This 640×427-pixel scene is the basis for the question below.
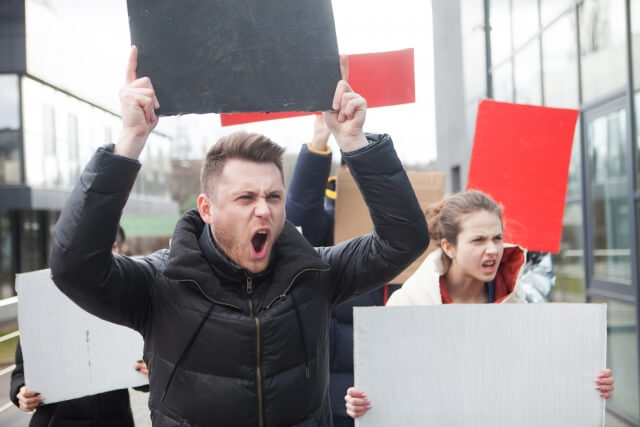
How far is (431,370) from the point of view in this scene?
2.21 meters

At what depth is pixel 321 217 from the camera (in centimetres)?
346

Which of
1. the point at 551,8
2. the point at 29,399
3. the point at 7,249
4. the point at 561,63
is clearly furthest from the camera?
the point at 7,249

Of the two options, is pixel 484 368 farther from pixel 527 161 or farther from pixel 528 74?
pixel 528 74

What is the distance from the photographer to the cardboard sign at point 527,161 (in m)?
3.47

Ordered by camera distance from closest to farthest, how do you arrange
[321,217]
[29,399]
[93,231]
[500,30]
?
1. [93,231]
2. [29,399]
3. [321,217]
4. [500,30]

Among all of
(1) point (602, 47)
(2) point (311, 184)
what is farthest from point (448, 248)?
(1) point (602, 47)

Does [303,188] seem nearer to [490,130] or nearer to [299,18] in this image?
[490,130]

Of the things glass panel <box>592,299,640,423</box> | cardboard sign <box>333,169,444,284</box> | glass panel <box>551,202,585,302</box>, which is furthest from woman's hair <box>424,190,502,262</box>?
glass panel <box>551,202,585,302</box>

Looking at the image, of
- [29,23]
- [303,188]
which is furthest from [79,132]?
[303,188]

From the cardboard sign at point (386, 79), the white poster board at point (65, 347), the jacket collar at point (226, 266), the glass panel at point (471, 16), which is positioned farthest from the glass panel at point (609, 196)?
the glass panel at point (471, 16)

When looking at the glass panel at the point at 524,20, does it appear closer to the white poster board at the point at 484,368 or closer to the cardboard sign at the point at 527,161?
the cardboard sign at the point at 527,161

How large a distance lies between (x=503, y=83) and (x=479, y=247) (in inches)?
325

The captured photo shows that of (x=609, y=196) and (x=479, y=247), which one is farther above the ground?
(x=609, y=196)

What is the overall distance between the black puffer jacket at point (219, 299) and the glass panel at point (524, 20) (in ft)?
24.3
